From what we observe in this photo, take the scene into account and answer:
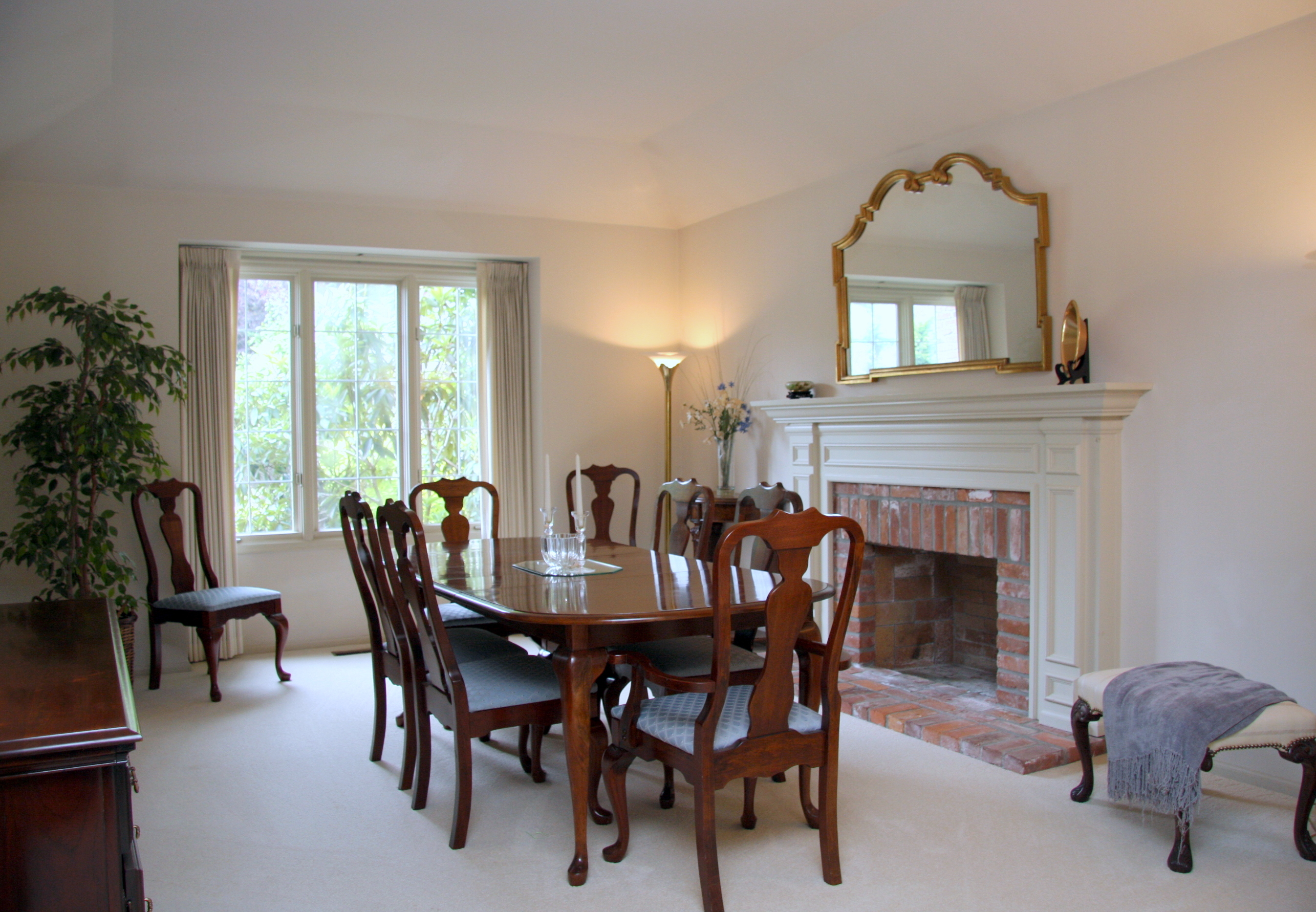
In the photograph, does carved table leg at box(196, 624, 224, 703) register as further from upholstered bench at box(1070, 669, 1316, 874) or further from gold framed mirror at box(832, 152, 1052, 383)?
upholstered bench at box(1070, 669, 1316, 874)

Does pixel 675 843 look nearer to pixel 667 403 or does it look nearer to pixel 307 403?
pixel 667 403

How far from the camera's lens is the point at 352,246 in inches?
222

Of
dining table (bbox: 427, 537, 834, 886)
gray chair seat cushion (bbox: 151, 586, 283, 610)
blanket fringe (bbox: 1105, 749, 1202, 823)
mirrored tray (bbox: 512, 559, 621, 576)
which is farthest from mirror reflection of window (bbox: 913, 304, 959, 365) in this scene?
Answer: gray chair seat cushion (bbox: 151, 586, 283, 610)

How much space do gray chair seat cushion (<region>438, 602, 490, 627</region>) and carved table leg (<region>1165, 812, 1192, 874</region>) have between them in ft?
7.57

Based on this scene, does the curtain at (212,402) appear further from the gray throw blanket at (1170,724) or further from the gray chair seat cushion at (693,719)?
the gray throw blanket at (1170,724)

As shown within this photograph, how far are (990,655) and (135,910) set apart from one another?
4.10 metres

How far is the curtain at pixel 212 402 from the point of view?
5.36 m

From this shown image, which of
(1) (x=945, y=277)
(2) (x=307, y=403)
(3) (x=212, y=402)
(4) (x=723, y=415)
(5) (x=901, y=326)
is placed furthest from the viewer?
(2) (x=307, y=403)

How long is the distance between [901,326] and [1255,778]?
7.59 ft

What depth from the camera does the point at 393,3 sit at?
13.0 ft

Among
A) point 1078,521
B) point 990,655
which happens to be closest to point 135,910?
point 1078,521

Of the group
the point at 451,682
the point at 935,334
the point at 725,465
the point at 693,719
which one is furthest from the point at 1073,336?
the point at 451,682

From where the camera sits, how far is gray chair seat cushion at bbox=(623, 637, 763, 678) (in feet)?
10.4

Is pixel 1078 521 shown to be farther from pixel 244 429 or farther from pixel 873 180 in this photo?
pixel 244 429
